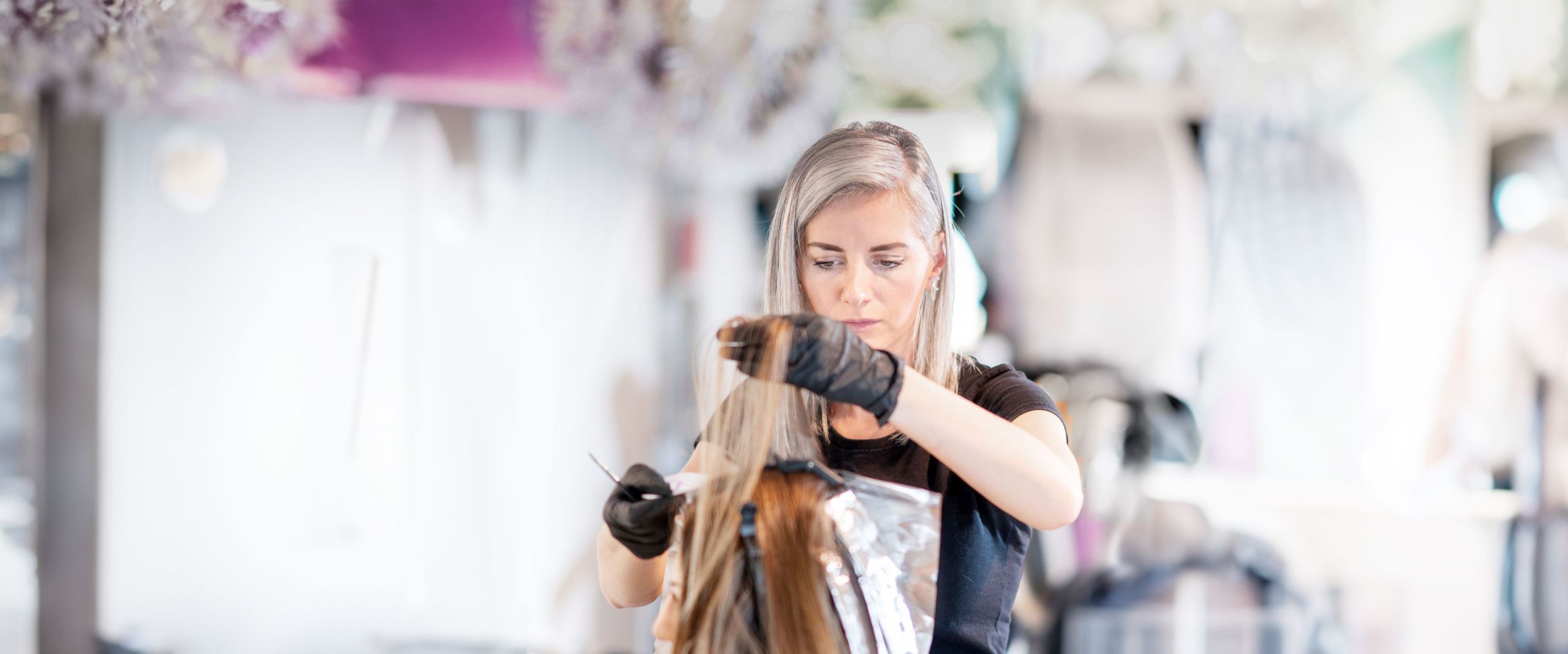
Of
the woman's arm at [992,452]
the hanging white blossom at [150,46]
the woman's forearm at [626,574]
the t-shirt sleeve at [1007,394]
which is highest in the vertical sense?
the hanging white blossom at [150,46]

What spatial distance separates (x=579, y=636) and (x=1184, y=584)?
6.06 feet

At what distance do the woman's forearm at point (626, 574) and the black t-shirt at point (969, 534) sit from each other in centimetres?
28

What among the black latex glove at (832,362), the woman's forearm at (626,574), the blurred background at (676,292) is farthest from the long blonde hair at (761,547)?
the blurred background at (676,292)

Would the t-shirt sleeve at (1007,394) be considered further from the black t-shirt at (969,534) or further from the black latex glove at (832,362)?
the black latex glove at (832,362)

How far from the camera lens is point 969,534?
1.25 m

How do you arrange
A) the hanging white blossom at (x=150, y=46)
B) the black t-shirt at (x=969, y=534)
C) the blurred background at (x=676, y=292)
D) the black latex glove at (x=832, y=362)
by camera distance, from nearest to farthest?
the black latex glove at (x=832, y=362) < the black t-shirt at (x=969, y=534) < the hanging white blossom at (x=150, y=46) < the blurred background at (x=676, y=292)

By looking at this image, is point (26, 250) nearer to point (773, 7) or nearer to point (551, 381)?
point (551, 381)

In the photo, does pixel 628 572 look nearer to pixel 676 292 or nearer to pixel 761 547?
pixel 761 547

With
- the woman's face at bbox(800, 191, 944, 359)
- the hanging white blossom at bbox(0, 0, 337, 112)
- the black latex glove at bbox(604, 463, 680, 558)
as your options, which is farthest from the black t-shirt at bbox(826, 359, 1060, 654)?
the hanging white blossom at bbox(0, 0, 337, 112)

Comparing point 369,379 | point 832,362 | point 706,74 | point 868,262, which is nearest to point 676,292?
point 706,74

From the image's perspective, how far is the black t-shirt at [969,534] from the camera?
1.22 meters

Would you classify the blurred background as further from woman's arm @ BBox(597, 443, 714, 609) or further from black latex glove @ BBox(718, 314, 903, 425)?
black latex glove @ BBox(718, 314, 903, 425)

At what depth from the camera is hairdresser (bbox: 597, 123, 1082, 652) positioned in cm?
111

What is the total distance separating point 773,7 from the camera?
109 inches
